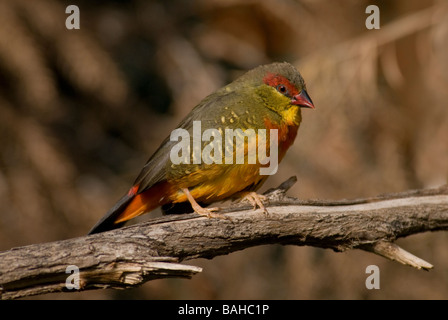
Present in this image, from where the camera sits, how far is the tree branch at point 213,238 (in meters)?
2.74

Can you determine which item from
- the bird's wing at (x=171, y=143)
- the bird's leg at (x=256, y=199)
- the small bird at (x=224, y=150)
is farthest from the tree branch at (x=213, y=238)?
the bird's wing at (x=171, y=143)

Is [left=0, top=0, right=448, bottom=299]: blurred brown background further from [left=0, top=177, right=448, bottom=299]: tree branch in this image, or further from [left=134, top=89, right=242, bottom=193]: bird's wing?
[left=0, top=177, right=448, bottom=299]: tree branch

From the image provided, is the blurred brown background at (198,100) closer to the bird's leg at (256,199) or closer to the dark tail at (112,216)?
the dark tail at (112,216)

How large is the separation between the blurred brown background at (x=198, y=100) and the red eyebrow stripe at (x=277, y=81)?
1.87m

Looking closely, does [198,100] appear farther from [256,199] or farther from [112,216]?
[256,199]

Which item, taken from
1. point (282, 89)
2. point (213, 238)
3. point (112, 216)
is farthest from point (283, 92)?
point (112, 216)

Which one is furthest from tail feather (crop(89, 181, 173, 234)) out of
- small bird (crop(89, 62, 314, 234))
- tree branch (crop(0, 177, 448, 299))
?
tree branch (crop(0, 177, 448, 299))

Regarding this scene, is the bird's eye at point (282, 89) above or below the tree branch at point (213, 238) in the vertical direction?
above

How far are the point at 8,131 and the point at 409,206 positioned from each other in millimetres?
3686

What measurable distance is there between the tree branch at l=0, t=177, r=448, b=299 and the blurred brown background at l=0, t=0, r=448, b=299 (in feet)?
6.92

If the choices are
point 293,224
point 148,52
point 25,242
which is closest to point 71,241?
point 293,224

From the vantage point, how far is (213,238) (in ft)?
10.1

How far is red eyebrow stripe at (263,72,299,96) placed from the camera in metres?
3.55

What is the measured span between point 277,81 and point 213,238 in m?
1.07
